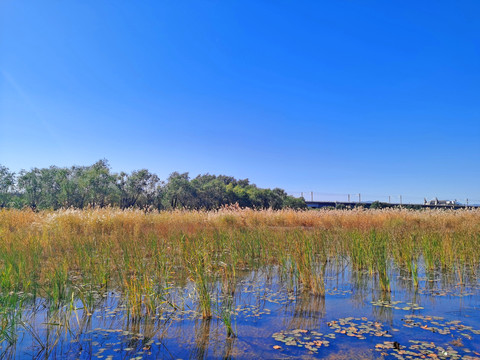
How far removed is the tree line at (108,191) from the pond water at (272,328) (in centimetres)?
2560

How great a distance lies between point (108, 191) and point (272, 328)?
3100cm

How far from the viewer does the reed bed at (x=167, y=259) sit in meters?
4.33

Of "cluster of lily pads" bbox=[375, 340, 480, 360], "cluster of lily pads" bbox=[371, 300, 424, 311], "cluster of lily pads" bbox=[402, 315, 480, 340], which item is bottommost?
"cluster of lily pads" bbox=[375, 340, 480, 360]

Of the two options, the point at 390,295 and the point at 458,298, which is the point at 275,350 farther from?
the point at 458,298

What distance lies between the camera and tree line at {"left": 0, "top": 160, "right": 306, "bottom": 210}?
3141 cm

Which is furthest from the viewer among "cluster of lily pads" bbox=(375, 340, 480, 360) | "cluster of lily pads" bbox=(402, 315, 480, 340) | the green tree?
the green tree

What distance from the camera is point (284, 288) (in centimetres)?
533

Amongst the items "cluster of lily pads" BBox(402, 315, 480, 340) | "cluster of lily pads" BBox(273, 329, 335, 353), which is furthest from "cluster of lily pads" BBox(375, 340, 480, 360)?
"cluster of lily pads" BBox(273, 329, 335, 353)

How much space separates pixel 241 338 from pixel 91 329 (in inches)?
63.4

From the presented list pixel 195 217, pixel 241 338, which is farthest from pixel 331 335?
pixel 195 217

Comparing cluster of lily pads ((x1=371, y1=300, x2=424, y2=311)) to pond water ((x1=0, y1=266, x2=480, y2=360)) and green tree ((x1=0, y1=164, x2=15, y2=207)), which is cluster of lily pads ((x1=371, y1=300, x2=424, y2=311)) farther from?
green tree ((x1=0, y1=164, x2=15, y2=207))

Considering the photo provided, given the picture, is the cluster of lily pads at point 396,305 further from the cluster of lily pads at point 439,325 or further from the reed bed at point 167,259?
the reed bed at point 167,259

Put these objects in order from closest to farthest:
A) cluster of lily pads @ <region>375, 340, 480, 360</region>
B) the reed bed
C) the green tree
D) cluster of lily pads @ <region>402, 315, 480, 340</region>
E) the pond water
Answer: cluster of lily pads @ <region>375, 340, 480, 360</region>, the pond water, cluster of lily pads @ <region>402, 315, 480, 340</region>, the reed bed, the green tree

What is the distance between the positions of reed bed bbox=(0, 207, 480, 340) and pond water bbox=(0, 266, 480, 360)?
0.15 meters
